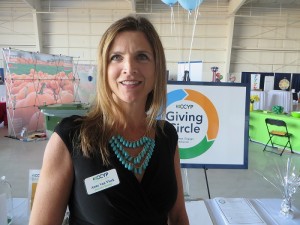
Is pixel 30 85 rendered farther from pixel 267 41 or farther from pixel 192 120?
pixel 267 41

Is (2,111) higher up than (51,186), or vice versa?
(51,186)

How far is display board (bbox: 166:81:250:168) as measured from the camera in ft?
5.45

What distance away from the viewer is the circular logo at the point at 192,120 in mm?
1671

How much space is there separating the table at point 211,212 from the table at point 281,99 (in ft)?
23.2

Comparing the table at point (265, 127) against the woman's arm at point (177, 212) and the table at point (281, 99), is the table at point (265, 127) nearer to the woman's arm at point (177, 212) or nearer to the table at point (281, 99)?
the table at point (281, 99)

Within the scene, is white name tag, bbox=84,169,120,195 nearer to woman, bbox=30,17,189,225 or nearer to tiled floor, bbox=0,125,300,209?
woman, bbox=30,17,189,225

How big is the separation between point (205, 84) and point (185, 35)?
10661 mm

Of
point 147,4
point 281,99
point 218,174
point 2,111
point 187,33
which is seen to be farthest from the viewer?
point 187,33

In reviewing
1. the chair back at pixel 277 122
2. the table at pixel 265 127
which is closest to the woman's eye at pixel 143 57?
→ the chair back at pixel 277 122

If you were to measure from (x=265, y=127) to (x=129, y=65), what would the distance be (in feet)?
17.3

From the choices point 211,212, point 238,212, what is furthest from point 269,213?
point 211,212

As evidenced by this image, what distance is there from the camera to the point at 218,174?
12.3ft

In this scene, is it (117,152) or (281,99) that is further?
(281,99)

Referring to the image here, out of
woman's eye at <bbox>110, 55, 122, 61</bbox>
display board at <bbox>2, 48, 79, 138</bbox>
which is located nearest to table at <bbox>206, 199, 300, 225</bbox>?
woman's eye at <bbox>110, 55, 122, 61</bbox>
